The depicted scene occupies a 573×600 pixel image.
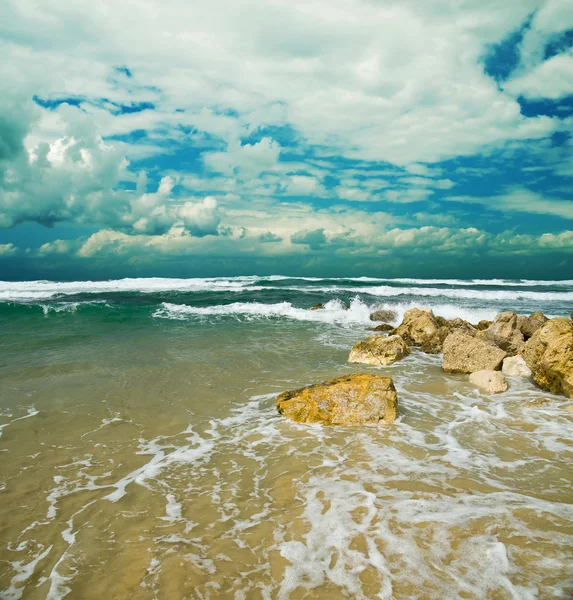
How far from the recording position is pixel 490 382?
787 cm

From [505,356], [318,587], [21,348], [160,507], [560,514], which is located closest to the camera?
[318,587]

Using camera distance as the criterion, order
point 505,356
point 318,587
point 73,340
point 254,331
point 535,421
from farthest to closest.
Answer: point 254,331
point 73,340
point 505,356
point 535,421
point 318,587

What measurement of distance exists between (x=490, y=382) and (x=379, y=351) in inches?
116

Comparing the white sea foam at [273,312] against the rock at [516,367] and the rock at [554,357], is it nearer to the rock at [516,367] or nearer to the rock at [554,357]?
the rock at [516,367]

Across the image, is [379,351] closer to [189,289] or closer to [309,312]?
[309,312]

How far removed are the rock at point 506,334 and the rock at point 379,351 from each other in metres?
2.79

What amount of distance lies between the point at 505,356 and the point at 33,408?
1016cm

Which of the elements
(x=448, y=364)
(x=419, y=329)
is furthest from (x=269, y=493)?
(x=419, y=329)

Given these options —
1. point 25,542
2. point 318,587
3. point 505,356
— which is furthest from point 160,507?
point 505,356

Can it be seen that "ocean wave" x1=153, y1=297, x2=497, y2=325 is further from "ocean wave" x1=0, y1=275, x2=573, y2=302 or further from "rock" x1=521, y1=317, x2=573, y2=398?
"ocean wave" x1=0, y1=275, x2=573, y2=302

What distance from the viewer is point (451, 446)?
17.5ft

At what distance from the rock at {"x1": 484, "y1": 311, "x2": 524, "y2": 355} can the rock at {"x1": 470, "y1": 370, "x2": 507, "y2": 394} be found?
3237 millimetres

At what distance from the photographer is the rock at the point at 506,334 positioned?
36.0 feet

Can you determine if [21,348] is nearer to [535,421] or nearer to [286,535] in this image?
[286,535]
